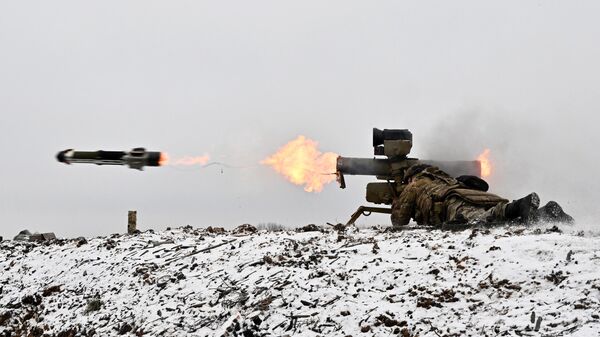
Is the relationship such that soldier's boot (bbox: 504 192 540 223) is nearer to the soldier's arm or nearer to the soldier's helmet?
the soldier's arm

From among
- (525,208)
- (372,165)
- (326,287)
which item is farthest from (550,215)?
(372,165)

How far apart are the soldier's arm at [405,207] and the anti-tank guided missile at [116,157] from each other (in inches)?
313

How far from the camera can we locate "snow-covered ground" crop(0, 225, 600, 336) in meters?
9.65

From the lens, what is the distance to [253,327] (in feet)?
33.7

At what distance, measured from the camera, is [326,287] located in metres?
11.3

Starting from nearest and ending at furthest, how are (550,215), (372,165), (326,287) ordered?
(326,287) → (550,215) → (372,165)

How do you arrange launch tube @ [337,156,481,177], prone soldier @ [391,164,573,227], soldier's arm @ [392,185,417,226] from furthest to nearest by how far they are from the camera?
launch tube @ [337,156,481,177] < soldier's arm @ [392,185,417,226] < prone soldier @ [391,164,573,227]

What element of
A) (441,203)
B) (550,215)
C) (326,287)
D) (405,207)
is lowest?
(326,287)

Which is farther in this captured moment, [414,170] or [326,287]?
[414,170]

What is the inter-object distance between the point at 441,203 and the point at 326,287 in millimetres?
8142

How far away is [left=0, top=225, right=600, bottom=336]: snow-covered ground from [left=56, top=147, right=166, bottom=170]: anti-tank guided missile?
224 cm

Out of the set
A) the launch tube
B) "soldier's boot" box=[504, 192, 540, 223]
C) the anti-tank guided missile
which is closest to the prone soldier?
"soldier's boot" box=[504, 192, 540, 223]

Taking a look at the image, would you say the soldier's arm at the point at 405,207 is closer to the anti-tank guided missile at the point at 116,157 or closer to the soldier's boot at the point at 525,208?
the soldier's boot at the point at 525,208

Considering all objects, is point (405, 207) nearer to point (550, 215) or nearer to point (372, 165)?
point (372, 165)
